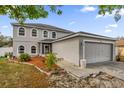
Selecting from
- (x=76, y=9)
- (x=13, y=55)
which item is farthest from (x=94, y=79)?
(x=13, y=55)

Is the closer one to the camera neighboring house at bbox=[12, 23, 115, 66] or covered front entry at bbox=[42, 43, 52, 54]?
neighboring house at bbox=[12, 23, 115, 66]

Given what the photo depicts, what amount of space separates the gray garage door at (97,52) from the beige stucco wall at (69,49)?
3.19ft

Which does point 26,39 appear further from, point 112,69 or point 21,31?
point 112,69

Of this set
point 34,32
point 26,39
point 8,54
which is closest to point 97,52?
point 34,32

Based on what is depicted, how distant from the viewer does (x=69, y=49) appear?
1144 cm

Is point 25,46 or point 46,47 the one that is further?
point 46,47

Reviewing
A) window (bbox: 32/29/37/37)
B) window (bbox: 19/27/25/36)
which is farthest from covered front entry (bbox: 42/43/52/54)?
window (bbox: 19/27/25/36)

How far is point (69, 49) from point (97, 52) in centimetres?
245

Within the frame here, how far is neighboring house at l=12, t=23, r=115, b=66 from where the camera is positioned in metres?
10.2

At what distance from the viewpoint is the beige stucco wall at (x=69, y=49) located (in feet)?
33.7

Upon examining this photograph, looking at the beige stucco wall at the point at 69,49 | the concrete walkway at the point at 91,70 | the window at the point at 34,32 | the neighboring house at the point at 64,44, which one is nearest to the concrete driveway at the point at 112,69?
the concrete walkway at the point at 91,70

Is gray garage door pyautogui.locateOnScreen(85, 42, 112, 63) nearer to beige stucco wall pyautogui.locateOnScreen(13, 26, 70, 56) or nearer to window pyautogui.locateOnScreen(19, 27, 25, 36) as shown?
beige stucco wall pyautogui.locateOnScreen(13, 26, 70, 56)

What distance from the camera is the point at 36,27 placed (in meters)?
15.6
